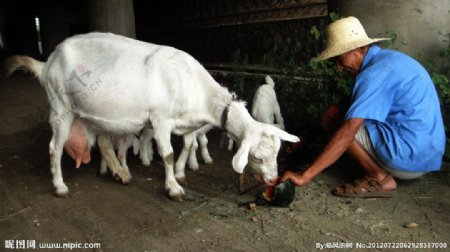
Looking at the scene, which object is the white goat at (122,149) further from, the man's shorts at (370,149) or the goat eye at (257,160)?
the man's shorts at (370,149)

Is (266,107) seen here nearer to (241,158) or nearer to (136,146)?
(136,146)

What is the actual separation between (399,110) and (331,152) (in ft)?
2.57

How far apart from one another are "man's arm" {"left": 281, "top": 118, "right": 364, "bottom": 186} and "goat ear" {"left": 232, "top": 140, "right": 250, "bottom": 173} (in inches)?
13.7

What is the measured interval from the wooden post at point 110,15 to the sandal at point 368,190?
5726 mm

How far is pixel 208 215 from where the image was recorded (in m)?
3.63

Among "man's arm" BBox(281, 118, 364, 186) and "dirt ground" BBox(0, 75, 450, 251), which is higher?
"man's arm" BBox(281, 118, 364, 186)

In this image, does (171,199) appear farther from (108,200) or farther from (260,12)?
(260,12)

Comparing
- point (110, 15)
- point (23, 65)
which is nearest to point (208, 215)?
point (23, 65)

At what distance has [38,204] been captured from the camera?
159 inches

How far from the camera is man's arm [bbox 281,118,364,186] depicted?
3311 millimetres

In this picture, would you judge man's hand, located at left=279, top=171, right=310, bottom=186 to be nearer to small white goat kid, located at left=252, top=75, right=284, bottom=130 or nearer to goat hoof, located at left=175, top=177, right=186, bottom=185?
goat hoof, located at left=175, top=177, right=186, bottom=185

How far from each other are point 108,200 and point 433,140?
10.2 ft

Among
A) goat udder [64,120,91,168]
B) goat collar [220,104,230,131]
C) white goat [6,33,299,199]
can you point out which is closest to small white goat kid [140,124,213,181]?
white goat [6,33,299,199]

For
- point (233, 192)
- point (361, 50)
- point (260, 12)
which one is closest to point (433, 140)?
point (361, 50)
